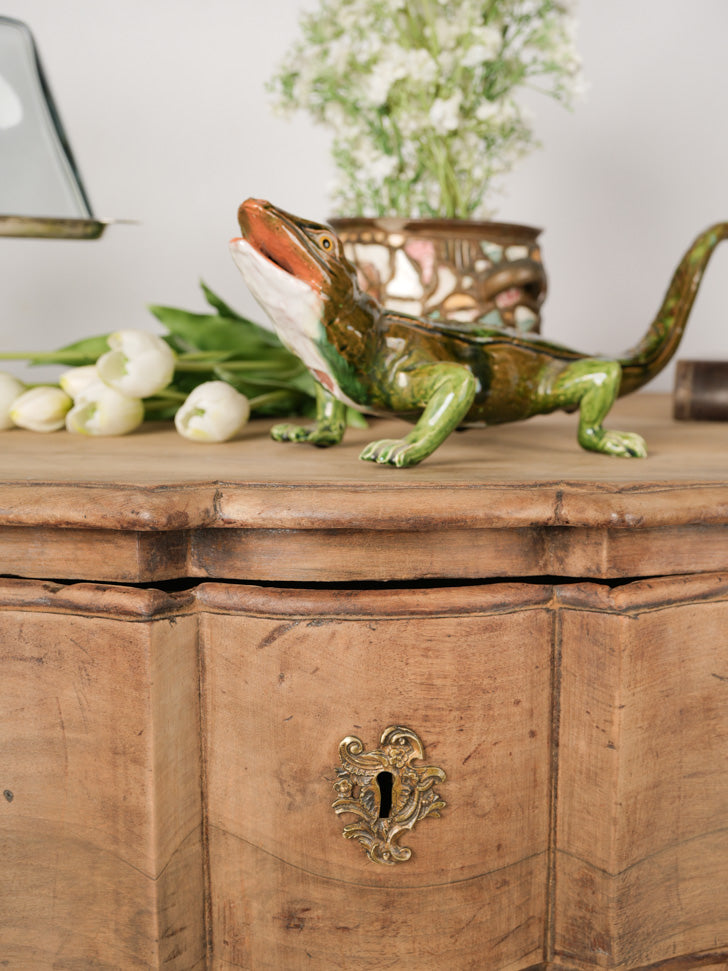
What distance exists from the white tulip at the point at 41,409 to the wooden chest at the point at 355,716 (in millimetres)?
270

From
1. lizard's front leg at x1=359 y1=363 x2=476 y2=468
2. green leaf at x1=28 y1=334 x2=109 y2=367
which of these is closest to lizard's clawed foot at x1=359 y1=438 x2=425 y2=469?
lizard's front leg at x1=359 y1=363 x2=476 y2=468

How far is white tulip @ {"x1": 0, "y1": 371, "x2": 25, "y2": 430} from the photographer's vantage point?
812mm

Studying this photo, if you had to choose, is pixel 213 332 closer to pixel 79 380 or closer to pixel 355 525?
pixel 79 380

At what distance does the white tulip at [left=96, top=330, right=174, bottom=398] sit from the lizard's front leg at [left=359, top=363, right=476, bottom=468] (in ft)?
0.77

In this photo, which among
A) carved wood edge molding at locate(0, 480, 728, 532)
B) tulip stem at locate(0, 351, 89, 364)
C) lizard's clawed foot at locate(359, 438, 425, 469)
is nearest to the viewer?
carved wood edge molding at locate(0, 480, 728, 532)

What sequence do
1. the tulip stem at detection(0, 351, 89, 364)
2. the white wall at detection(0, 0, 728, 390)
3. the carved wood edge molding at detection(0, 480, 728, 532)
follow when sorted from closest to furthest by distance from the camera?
A: 1. the carved wood edge molding at detection(0, 480, 728, 532)
2. the tulip stem at detection(0, 351, 89, 364)
3. the white wall at detection(0, 0, 728, 390)

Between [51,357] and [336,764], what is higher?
[51,357]

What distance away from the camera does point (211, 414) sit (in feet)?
2.39

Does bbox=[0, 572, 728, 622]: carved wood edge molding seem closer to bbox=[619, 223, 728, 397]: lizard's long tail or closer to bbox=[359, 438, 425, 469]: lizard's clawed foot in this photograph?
bbox=[359, 438, 425, 469]: lizard's clawed foot

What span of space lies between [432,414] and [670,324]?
1.02 ft

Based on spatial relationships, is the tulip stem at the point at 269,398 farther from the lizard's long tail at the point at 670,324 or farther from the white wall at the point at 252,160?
the white wall at the point at 252,160

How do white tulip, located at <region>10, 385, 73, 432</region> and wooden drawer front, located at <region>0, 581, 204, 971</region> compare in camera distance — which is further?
white tulip, located at <region>10, 385, 73, 432</region>

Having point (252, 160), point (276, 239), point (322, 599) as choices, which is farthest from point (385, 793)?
point (252, 160)

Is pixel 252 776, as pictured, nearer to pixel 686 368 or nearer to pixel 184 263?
pixel 686 368
